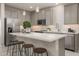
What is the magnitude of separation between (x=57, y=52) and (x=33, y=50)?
36 cm

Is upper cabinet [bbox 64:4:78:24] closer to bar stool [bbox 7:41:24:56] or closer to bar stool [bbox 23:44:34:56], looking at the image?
bar stool [bbox 23:44:34:56]

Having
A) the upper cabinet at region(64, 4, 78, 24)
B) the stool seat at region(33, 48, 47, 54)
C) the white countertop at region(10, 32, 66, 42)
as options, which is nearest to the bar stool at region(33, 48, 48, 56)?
the stool seat at region(33, 48, 47, 54)

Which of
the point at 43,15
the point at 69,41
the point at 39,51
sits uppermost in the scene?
the point at 43,15

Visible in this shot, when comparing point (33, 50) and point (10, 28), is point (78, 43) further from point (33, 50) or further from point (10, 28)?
point (10, 28)

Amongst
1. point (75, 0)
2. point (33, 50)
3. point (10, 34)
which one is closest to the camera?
point (75, 0)

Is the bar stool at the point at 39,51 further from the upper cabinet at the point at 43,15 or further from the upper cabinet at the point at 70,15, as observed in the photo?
the upper cabinet at the point at 70,15

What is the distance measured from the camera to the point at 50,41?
1.40 m

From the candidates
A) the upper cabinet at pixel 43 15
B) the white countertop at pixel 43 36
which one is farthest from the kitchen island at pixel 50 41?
the upper cabinet at pixel 43 15

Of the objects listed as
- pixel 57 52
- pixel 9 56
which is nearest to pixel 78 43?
pixel 57 52

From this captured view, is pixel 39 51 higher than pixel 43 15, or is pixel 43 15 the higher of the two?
pixel 43 15

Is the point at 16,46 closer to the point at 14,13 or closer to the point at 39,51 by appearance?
the point at 39,51

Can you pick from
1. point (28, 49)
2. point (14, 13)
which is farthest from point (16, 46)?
A: point (14, 13)

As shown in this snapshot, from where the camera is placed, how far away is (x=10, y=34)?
1524 mm

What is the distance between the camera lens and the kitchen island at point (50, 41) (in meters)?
1.39
